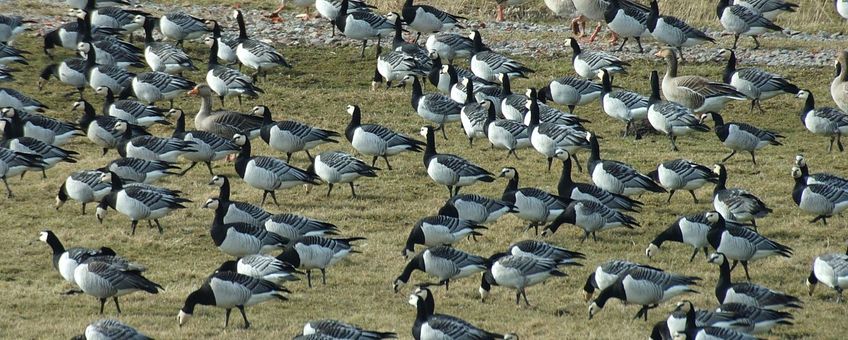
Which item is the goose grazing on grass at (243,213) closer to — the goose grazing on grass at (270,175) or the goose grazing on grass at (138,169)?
the goose grazing on grass at (270,175)

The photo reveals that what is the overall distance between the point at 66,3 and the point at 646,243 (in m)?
19.0

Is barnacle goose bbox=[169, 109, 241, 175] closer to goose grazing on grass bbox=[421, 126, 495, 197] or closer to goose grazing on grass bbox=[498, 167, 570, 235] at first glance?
goose grazing on grass bbox=[421, 126, 495, 197]

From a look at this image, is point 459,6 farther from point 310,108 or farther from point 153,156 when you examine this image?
point 153,156

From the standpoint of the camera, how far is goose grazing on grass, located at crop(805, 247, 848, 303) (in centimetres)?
1393

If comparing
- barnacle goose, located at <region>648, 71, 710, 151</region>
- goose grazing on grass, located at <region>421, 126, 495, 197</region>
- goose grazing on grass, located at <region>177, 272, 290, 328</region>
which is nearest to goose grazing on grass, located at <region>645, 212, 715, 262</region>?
goose grazing on grass, located at <region>421, 126, 495, 197</region>

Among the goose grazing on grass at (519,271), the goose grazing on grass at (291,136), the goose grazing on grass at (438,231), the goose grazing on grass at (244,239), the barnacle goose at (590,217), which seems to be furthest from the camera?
the goose grazing on grass at (291,136)

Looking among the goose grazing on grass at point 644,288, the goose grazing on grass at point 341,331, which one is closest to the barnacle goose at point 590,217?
the goose grazing on grass at point 644,288

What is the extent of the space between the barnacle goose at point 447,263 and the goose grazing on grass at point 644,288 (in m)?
1.46

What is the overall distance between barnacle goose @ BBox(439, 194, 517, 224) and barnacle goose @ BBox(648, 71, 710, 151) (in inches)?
195

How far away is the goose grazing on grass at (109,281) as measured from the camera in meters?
13.7

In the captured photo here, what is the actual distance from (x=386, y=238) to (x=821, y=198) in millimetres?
5641

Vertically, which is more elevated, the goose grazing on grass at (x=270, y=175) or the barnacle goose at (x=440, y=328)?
the barnacle goose at (x=440, y=328)

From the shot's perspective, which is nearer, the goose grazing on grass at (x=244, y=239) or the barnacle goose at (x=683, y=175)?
the goose grazing on grass at (x=244, y=239)

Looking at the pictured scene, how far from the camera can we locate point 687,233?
15758 mm
